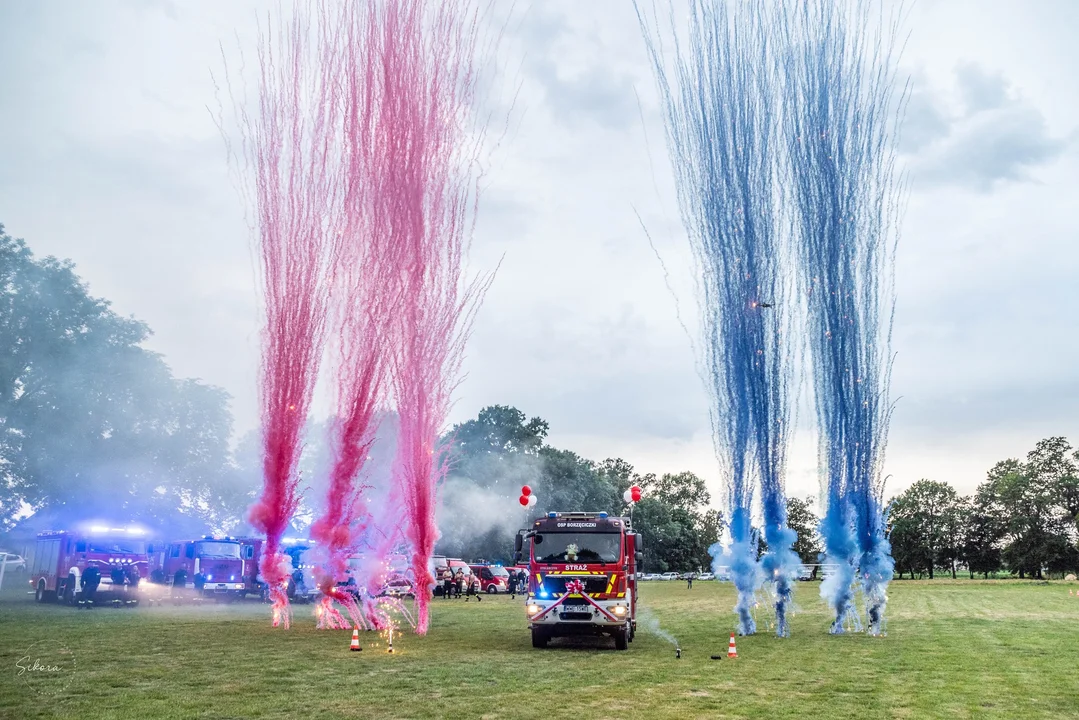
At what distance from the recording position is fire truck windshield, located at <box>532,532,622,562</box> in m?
23.6

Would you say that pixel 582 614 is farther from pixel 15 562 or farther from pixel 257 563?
pixel 15 562

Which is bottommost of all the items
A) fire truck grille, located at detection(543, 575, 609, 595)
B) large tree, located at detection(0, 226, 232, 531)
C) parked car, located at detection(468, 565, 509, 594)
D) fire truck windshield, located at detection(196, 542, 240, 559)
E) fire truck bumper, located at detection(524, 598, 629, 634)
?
parked car, located at detection(468, 565, 509, 594)

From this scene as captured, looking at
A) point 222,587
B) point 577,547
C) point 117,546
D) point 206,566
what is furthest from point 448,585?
point 577,547

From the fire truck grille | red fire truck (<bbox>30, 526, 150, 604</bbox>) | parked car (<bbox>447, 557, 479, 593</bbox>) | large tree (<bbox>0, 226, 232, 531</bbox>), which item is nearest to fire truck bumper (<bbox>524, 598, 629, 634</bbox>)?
the fire truck grille

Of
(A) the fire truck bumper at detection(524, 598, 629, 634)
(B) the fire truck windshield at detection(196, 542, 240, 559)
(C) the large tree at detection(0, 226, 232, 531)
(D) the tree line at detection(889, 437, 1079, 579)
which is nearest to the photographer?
(A) the fire truck bumper at detection(524, 598, 629, 634)

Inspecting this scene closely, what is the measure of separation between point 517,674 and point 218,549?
111 ft

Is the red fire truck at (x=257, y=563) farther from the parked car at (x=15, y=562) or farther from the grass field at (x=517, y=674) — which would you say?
the parked car at (x=15, y=562)

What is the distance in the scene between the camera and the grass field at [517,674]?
13469mm

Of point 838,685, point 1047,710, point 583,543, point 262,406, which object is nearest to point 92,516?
point 262,406

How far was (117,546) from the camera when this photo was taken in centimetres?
4041

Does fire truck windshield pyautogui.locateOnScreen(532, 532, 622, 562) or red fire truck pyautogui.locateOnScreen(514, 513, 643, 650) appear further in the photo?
fire truck windshield pyautogui.locateOnScreen(532, 532, 622, 562)

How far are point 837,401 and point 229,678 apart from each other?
69.7 ft

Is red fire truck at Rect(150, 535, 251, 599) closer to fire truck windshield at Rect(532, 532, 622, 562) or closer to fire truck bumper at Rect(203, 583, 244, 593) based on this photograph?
fire truck bumper at Rect(203, 583, 244, 593)

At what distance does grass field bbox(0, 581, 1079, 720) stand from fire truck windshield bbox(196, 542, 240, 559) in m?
15.5
